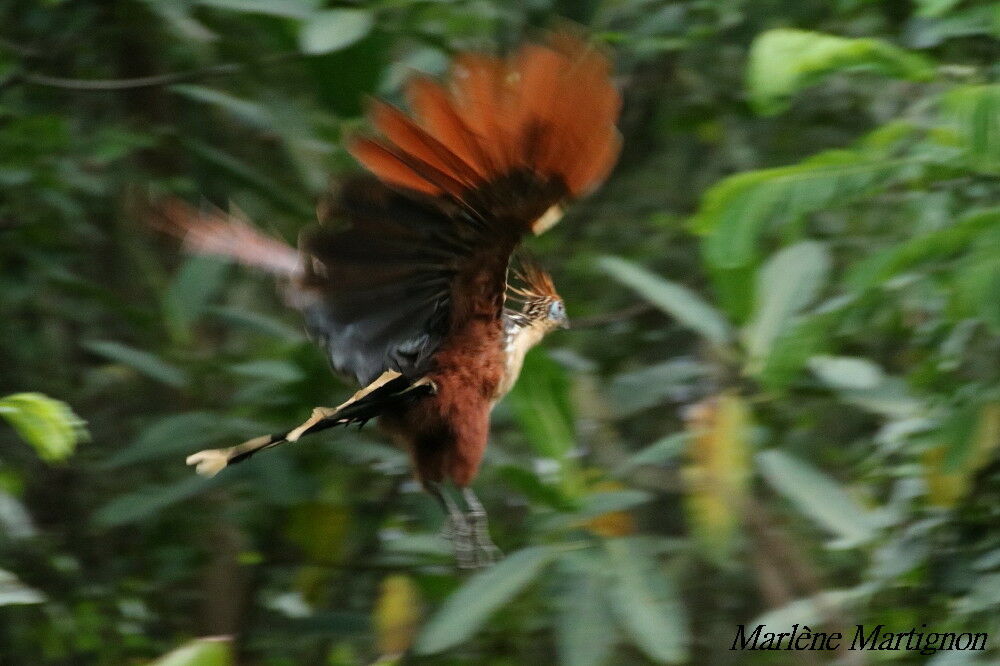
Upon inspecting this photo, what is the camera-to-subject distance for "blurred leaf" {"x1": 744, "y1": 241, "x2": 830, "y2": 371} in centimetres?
244

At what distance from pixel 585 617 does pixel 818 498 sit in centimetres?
53

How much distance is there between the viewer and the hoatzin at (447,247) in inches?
72.9

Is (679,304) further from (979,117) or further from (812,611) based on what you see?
(979,117)

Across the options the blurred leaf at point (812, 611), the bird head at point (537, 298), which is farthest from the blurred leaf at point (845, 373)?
the bird head at point (537, 298)

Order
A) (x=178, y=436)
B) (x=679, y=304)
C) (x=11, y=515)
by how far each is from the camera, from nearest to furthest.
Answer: (x=11, y=515) → (x=679, y=304) → (x=178, y=436)

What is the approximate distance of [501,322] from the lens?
240 centimetres

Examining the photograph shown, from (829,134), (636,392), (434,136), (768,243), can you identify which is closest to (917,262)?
(434,136)

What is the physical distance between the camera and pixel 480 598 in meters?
2.45

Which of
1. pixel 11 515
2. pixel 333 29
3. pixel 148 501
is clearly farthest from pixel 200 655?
pixel 333 29

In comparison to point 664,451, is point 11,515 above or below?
above

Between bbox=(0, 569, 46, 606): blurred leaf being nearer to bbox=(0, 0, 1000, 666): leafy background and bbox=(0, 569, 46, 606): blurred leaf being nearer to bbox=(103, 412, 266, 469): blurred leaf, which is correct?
bbox=(0, 0, 1000, 666): leafy background

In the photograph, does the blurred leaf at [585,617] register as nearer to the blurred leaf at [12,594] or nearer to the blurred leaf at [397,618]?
the blurred leaf at [397,618]

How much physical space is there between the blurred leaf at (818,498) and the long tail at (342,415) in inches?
30.2

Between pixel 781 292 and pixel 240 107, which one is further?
pixel 240 107
